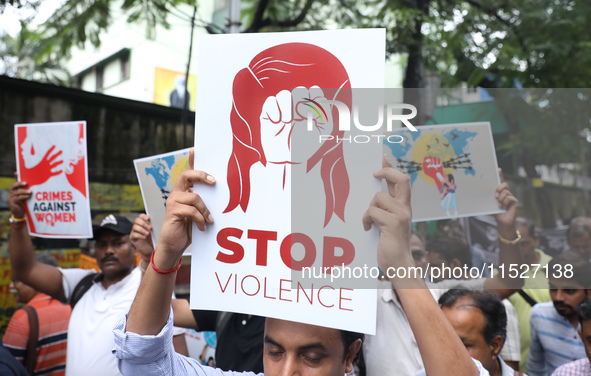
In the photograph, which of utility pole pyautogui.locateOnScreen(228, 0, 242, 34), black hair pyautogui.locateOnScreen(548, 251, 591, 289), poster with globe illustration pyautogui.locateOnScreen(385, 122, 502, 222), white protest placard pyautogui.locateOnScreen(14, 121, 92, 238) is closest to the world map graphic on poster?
poster with globe illustration pyautogui.locateOnScreen(385, 122, 502, 222)

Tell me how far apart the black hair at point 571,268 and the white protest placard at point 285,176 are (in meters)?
1.95

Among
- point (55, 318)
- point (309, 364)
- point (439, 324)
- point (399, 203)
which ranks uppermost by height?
point (399, 203)

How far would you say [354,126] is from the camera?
151cm

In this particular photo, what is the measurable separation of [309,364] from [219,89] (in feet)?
2.77

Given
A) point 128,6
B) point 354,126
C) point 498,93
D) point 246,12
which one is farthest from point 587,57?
point 354,126

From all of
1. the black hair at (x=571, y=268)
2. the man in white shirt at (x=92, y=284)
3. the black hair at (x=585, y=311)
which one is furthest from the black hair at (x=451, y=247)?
the man in white shirt at (x=92, y=284)

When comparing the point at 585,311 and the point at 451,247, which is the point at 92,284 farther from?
the point at 585,311

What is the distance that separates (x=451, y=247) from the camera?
11.3 ft

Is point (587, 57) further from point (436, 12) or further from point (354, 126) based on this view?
point (354, 126)

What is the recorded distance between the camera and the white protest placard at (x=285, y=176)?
1.48 meters

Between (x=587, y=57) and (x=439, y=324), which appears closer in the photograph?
(x=439, y=324)

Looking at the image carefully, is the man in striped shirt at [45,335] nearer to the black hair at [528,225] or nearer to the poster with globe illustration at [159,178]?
the poster with globe illustration at [159,178]

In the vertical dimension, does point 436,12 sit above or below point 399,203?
above

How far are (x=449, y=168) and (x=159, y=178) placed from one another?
137 centimetres
